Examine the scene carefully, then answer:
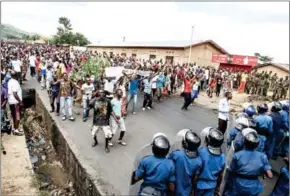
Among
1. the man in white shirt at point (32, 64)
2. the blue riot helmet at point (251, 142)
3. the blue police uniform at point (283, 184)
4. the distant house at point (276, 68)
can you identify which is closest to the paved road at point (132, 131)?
the blue police uniform at point (283, 184)

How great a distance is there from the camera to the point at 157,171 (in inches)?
131

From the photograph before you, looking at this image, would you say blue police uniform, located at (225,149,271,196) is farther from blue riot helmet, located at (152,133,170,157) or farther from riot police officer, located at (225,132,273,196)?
blue riot helmet, located at (152,133,170,157)

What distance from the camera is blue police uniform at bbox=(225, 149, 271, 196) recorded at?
3.73m

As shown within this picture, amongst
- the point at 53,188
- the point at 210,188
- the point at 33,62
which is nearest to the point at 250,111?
the point at 210,188

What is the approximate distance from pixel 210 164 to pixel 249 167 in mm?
534

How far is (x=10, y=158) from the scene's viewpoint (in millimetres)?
6246

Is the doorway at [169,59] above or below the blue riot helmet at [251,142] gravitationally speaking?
above

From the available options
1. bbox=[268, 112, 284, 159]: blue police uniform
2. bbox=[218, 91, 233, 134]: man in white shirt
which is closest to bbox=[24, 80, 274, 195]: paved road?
bbox=[268, 112, 284, 159]: blue police uniform

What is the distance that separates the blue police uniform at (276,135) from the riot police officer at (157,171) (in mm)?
4006

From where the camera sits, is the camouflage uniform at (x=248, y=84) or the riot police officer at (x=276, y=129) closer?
the riot police officer at (x=276, y=129)

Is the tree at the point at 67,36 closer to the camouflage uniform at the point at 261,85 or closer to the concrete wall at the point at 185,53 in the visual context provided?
the concrete wall at the point at 185,53

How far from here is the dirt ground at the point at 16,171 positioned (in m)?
5.11

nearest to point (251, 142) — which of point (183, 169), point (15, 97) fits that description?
point (183, 169)

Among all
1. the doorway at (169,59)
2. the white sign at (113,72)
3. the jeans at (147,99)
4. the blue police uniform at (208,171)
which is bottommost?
the jeans at (147,99)
